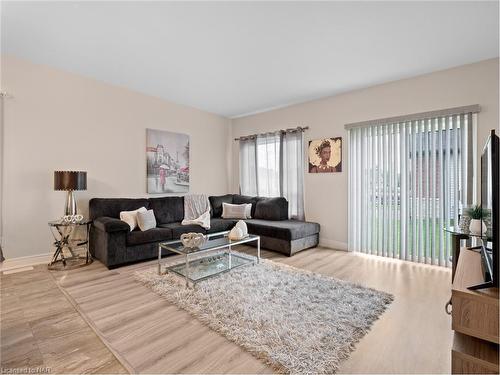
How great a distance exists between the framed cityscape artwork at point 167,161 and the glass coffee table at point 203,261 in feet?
5.79

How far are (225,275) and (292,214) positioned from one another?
89.6 inches

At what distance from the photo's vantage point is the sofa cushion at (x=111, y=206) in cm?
371

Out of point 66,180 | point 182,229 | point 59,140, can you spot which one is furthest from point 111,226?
point 59,140

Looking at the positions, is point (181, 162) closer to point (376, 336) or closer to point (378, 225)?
point (378, 225)

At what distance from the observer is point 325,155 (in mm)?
4445

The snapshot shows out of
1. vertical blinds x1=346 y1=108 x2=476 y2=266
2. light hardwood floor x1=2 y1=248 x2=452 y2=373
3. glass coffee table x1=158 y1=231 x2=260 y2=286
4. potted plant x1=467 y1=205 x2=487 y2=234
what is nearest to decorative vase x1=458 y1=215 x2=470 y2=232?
potted plant x1=467 y1=205 x2=487 y2=234

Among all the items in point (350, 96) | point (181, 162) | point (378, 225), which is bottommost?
point (378, 225)

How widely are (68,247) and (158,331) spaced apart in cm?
244

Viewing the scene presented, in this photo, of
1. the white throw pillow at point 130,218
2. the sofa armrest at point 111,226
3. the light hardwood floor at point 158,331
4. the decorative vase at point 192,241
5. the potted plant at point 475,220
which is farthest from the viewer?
the white throw pillow at point 130,218

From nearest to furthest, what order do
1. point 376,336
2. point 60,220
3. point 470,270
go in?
point 470,270, point 376,336, point 60,220

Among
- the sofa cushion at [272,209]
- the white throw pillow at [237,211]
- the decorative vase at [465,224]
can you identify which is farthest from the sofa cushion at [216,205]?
the decorative vase at [465,224]

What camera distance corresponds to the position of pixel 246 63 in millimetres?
3221

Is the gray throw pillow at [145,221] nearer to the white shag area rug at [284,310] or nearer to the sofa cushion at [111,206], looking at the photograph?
the sofa cushion at [111,206]

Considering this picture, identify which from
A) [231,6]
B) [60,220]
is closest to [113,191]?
[60,220]
